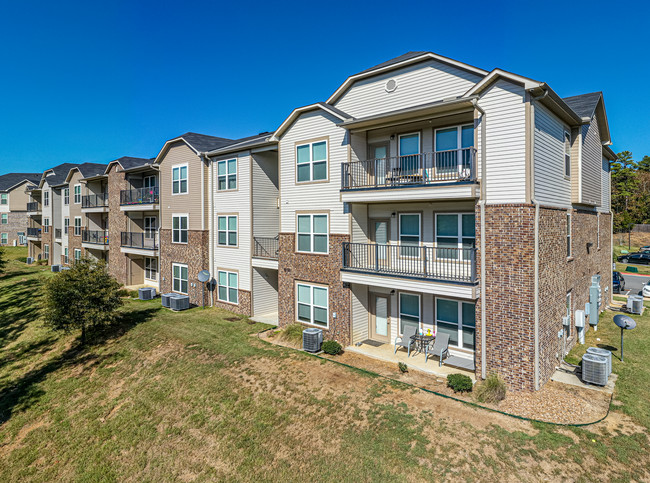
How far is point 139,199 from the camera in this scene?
26469 millimetres

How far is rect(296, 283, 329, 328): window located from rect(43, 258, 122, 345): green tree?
934 centimetres

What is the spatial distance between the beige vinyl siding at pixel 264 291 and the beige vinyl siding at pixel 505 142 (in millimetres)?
12793

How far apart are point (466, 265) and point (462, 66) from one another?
21.9 feet

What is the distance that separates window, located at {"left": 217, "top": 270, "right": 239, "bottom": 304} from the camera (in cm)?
2073

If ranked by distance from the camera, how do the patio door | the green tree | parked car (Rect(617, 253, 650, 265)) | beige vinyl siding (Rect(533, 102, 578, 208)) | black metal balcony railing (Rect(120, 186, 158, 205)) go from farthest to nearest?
parked car (Rect(617, 253, 650, 265)) → black metal balcony railing (Rect(120, 186, 158, 205)) → the green tree → the patio door → beige vinyl siding (Rect(533, 102, 578, 208))

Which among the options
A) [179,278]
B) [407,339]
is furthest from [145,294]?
[407,339]

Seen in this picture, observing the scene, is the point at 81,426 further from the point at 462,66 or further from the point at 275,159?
the point at 462,66

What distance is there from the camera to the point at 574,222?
14617mm

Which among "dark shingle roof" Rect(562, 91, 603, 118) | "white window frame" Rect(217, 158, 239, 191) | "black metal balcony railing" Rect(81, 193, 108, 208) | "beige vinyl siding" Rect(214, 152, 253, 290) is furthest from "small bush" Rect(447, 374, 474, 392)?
"black metal balcony railing" Rect(81, 193, 108, 208)

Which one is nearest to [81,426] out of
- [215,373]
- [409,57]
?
[215,373]

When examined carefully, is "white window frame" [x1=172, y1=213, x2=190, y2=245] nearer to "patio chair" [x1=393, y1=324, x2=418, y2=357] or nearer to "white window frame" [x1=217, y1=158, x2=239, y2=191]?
"white window frame" [x1=217, y1=158, x2=239, y2=191]

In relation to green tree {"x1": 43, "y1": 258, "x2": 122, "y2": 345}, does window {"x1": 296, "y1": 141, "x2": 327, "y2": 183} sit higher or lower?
higher

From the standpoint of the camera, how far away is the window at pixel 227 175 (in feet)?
66.7

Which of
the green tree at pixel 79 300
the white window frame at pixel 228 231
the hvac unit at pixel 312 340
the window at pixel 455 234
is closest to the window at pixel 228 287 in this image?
the white window frame at pixel 228 231
